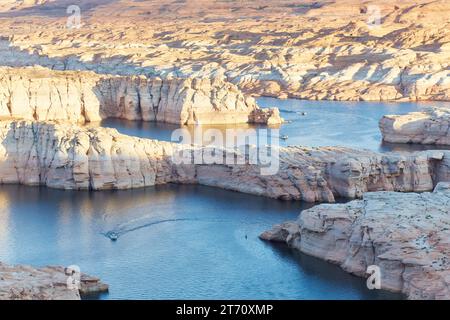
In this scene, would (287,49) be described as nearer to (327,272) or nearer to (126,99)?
(126,99)

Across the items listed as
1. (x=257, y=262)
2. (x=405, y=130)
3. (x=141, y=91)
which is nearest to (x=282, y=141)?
(x=405, y=130)

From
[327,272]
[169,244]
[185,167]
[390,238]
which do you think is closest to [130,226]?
[169,244]

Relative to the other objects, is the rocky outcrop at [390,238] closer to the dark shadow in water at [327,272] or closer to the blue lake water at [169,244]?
the dark shadow in water at [327,272]

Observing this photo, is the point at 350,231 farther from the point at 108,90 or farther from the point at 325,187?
the point at 108,90

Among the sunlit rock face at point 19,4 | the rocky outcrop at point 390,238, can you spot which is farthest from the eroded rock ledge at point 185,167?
the sunlit rock face at point 19,4

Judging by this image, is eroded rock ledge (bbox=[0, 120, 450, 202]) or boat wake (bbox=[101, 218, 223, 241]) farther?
eroded rock ledge (bbox=[0, 120, 450, 202])

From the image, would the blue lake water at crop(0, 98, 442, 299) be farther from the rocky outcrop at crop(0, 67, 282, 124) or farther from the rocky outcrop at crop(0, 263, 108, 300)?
the rocky outcrop at crop(0, 67, 282, 124)

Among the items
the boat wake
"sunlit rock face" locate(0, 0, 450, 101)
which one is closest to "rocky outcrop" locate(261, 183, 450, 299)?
the boat wake
